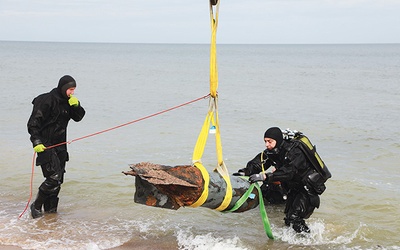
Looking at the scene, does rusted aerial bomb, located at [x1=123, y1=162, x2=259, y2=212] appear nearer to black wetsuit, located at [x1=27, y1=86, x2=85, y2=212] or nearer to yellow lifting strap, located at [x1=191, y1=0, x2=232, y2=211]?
yellow lifting strap, located at [x1=191, y1=0, x2=232, y2=211]

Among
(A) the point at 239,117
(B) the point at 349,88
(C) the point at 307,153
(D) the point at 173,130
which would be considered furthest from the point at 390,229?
(B) the point at 349,88

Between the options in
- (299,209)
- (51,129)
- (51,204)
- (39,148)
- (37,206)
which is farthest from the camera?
(51,204)

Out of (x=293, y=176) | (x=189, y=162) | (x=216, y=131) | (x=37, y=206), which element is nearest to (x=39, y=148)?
(x=37, y=206)

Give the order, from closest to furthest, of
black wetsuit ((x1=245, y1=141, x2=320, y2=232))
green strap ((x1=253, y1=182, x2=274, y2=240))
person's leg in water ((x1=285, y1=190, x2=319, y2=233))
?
black wetsuit ((x1=245, y1=141, x2=320, y2=232))
green strap ((x1=253, y1=182, x2=274, y2=240))
person's leg in water ((x1=285, y1=190, x2=319, y2=233))

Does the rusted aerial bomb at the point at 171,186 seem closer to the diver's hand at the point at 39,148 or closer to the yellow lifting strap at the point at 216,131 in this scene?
the yellow lifting strap at the point at 216,131

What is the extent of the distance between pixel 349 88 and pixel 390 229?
81.7ft

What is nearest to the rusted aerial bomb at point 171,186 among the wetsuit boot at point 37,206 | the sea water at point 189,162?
the sea water at point 189,162

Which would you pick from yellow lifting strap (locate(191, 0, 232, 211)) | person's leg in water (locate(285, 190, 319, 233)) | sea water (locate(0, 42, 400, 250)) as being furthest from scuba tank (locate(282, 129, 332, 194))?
yellow lifting strap (locate(191, 0, 232, 211))

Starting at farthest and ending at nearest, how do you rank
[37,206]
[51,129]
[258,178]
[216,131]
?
[37,206] < [51,129] < [258,178] < [216,131]

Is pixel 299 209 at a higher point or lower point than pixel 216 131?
lower

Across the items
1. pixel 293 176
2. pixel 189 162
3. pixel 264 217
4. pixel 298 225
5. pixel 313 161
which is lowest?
pixel 189 162

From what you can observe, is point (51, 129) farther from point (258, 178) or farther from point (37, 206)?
point (258, 178)

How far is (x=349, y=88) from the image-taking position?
103ft

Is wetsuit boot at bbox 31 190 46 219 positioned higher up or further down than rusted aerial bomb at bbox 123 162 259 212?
further down
